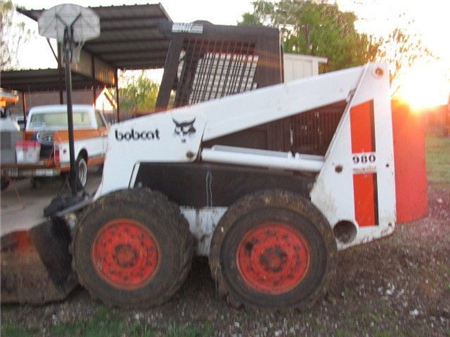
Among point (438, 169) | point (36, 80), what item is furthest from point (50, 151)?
point (36, 80)

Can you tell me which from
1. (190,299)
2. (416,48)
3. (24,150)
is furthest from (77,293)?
(416,48)

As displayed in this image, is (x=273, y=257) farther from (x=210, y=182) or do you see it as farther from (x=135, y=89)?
(x=135, y=89)

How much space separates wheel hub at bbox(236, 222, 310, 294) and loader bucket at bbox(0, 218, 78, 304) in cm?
151

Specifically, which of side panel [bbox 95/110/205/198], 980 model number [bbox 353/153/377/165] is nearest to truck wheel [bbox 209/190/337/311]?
980 model number [bbox 353/153/377/165]

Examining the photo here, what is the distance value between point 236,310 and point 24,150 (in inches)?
247

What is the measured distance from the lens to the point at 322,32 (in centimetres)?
1559

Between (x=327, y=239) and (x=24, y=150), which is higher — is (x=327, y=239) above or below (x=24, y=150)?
below

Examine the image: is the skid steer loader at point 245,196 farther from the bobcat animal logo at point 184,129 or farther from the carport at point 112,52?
the carport at point 112,52

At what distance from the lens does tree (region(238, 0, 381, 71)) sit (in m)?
15.5

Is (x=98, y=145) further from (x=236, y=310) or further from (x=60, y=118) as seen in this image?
(x=236, y=310)

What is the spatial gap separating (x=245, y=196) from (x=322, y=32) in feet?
42.3

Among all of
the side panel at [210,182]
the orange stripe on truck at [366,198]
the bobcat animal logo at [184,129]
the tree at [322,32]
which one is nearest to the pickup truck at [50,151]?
the side panel at [210,182]

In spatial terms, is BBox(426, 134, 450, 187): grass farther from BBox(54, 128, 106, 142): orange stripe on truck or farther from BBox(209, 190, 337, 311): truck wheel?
BBox(54, 128, 106, 142): orange stripe on truck

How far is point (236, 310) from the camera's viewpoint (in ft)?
12.6
